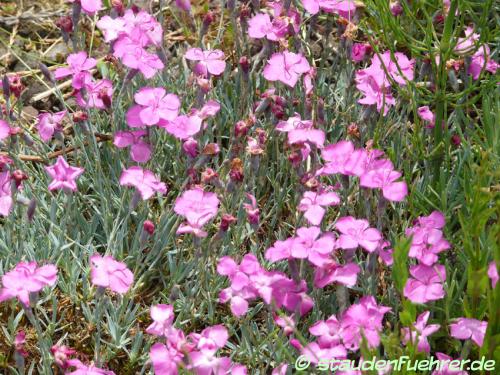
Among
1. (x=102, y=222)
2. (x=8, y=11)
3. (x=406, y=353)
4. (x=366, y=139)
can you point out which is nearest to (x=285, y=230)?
(x=366, y=139)

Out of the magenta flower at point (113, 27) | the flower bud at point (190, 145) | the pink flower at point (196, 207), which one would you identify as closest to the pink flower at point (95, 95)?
the magenta flower at point (113, 27)

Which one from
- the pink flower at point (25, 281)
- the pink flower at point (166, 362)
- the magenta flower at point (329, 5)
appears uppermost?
the magenta flower at point (329, 5)

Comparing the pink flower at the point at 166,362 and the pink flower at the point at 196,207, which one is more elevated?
the pink flower at the point at 196,207

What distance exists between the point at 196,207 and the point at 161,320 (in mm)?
281

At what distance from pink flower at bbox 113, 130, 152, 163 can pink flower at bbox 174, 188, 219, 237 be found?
21 centimetres

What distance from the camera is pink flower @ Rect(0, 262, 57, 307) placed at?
62.0 inches

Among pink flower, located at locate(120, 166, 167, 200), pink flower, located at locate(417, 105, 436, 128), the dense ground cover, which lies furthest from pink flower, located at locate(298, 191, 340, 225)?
pink flower, located at locate(417, 105, 436, 128)

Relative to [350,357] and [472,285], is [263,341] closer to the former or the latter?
[350,357]

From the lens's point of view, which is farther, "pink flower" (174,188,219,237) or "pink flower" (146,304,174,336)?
"pink flower" (174,188,219,237)

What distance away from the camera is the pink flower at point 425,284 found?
165 centimetres

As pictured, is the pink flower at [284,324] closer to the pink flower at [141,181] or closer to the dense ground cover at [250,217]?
the dense ground cover at [250,217]

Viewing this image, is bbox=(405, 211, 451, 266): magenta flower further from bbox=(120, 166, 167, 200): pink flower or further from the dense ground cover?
bbox=(120, 166, 167, 200): pink flower

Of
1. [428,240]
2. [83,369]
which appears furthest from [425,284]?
[83,369]

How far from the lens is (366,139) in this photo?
81.3 inches
